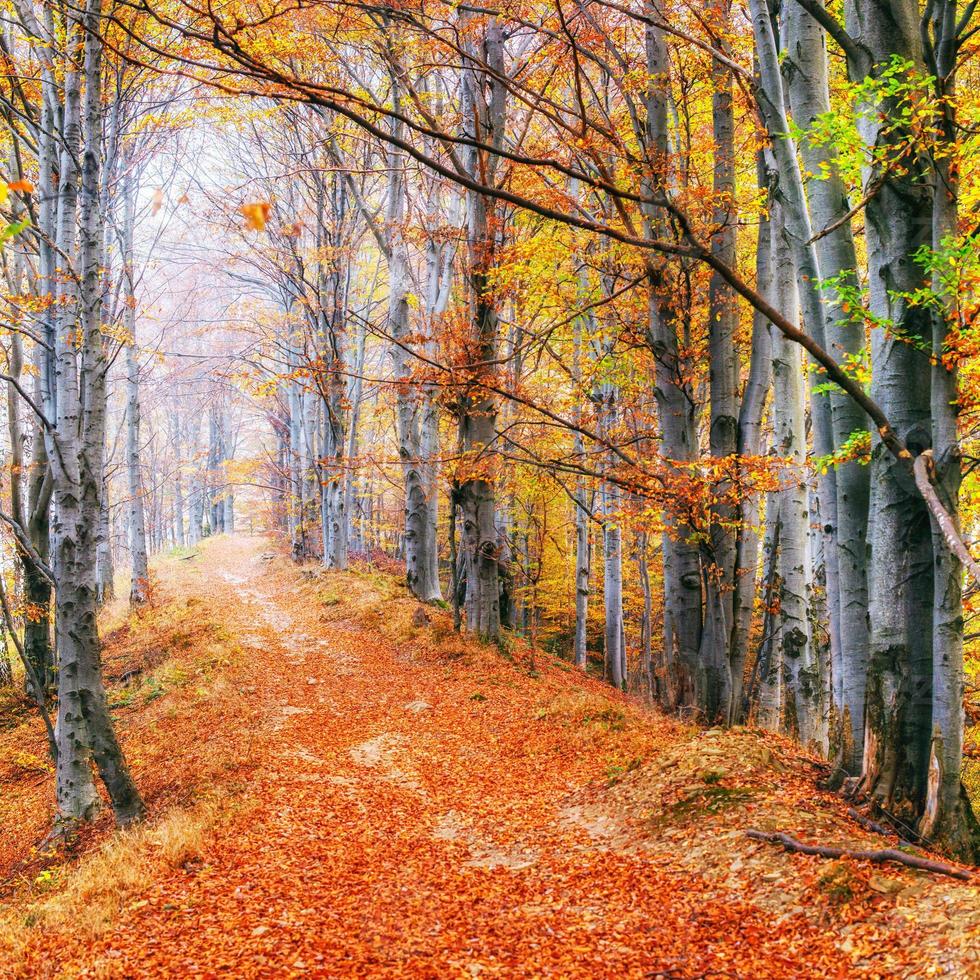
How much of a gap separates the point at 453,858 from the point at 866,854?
2.69m

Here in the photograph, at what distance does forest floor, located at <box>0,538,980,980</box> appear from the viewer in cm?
336

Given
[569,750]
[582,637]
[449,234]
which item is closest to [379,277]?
[449,234]

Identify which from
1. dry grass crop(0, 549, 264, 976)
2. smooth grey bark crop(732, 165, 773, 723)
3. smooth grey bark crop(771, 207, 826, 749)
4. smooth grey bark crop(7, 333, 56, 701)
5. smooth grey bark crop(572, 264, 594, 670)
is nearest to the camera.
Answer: dry grass crop(0, 549, 264, 976)

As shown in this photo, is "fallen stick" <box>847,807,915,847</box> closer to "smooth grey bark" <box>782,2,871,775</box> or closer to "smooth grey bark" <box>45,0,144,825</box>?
"smooth grey bark" <box>782,2,871,775</box>

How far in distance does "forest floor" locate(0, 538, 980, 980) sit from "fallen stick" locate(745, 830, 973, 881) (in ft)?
0.20

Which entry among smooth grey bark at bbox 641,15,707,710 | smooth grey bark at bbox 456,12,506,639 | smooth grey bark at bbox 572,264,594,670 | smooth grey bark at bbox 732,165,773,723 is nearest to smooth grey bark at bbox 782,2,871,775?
smooth grey bark at bbox 732,165,773,723

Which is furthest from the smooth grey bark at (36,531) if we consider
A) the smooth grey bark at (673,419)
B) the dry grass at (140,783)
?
the smooth grey bark at (673,419)

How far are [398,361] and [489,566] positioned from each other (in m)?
5.35

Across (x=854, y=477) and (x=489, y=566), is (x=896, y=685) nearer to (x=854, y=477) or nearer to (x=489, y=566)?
(x=854, y=477)

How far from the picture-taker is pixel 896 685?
4.09 metres

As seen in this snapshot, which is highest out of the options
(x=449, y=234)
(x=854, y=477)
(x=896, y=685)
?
(x=449, y=234)

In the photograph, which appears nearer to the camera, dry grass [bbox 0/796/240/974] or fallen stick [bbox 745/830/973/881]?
fallen stick [bbox 745/830/973/881]

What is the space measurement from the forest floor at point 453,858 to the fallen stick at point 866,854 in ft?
0.20

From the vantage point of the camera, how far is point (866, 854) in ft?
11.8
